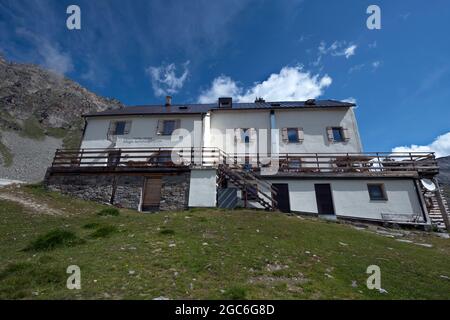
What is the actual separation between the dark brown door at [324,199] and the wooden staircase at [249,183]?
3.67 metres

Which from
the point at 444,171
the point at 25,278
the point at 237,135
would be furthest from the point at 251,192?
the point at 444,171

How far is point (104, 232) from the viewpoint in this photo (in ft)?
33.1

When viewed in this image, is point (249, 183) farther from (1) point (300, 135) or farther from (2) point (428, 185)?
(2) point (428, 185)

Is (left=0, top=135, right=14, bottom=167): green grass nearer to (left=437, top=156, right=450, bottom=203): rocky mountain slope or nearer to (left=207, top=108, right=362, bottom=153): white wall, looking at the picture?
(left=207, top=108, right=362, bottom=153): white wall

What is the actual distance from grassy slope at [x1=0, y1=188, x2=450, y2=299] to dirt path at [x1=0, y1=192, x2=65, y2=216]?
2.90ft

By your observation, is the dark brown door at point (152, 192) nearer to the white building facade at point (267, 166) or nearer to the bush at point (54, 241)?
the white building facade at point (267, 166)

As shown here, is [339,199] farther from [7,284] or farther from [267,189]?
[7,284]

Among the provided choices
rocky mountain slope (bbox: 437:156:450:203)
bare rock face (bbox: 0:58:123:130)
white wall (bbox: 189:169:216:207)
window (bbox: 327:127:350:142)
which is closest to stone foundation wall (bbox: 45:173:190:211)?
white wall (bbox: 189:169:216:207)

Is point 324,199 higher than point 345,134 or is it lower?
lower

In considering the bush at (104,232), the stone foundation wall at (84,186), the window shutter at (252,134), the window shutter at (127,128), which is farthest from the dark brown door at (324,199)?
the window shutter at (127,128)

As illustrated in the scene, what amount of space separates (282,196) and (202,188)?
6893 mm
